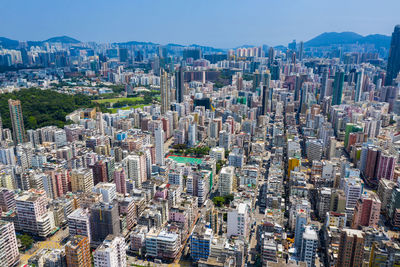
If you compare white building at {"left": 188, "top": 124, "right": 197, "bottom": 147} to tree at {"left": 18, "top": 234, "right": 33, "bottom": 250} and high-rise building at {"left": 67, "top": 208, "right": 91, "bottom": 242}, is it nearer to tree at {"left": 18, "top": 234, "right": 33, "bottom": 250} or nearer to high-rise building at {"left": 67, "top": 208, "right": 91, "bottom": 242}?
high-rise building at {"left": 67, "top": 208, "right": 91, "bottom": 242}

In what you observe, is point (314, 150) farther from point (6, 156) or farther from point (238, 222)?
point (6, 156)

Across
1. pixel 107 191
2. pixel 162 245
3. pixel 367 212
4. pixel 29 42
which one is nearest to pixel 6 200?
pixel 107 191

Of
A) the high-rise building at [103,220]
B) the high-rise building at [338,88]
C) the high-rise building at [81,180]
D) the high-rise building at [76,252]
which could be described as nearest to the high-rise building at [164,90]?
the high-rise building at [81,180]

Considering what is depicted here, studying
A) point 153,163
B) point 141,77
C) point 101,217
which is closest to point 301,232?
point 101,217

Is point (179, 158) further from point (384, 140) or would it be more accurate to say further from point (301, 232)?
point (384, 140)

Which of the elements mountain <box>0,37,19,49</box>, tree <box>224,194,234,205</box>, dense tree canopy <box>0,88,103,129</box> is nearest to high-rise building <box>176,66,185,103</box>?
dense tree canopy <box>0,88,103,129</box>

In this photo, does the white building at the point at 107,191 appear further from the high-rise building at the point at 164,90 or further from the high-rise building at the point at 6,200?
the high-rise building at the point at 164,90

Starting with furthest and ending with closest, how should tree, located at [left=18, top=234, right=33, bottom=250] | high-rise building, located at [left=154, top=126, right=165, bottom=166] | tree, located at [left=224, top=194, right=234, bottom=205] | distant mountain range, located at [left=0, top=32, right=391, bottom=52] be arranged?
distant mountain range, located at [left=0, top=32, right=391, bottom=52]
high-rise building, located at [left=154, top=126, right=165, bottom=166]
tree, located at [left=224, top=194, right=234, bottom=205]
tree, located at [left=18, top=234, right=33, bottom=250]
